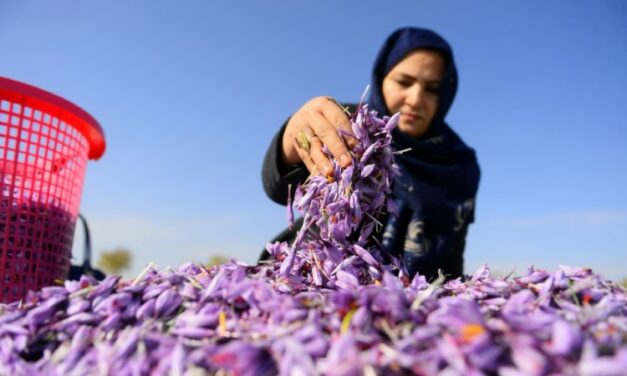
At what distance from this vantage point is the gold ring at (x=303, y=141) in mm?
1132

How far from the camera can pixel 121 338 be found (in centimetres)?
60

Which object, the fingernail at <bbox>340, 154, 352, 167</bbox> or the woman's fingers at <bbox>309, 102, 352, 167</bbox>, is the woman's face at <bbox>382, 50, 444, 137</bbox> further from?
the fingernail at <bbox>340, 154, 352, 167</bbox>

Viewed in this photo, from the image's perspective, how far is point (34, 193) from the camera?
5.26ft

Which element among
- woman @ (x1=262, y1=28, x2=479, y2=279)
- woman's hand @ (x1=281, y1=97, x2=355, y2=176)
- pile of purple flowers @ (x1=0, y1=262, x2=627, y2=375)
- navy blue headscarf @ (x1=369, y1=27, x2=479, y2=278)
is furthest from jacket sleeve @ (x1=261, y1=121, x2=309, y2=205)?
pile of purple flowers @ (x1=0, y1=262, x2=627, y2=375)

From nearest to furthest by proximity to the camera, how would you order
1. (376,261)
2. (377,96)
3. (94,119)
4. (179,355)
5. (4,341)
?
(179,355) < (4,341) < (376,261) < (94,119) < (377,96)

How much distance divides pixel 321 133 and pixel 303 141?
0.06 m

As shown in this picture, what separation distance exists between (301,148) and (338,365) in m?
0.76

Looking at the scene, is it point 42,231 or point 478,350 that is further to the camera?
point 42,231

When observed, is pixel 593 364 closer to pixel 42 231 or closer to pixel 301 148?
pixel 301 148

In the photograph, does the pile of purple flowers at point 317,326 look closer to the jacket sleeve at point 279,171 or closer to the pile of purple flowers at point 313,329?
the pile of purple flowers at point 313,329

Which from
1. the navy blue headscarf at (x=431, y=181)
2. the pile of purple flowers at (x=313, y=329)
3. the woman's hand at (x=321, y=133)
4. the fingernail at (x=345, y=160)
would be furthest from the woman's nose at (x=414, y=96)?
the pile of purple flowers at (x=313, y=329)

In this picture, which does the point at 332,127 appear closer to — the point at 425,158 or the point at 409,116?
the point at 409,116

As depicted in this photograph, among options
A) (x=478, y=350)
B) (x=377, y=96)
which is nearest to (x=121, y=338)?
(x=478, y=350)

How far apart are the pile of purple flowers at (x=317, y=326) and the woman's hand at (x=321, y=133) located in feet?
0.76
